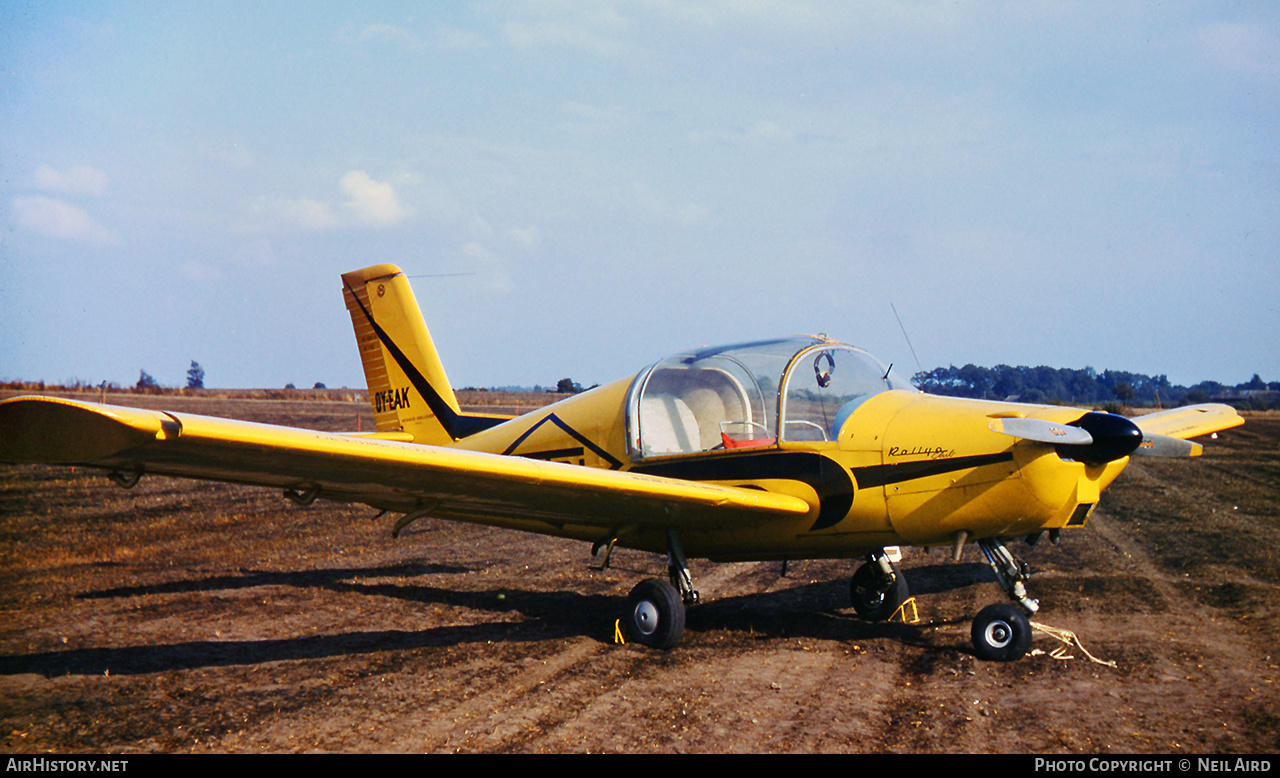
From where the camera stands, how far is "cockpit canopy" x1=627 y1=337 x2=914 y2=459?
22.6 ft

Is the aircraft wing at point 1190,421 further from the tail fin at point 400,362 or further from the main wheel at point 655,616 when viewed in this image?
the tail fin at point 400,362

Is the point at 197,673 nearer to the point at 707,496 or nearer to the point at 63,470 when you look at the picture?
the point at 707,496

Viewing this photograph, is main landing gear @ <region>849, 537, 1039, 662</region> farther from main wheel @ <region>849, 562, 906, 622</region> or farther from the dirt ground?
main wheel @ <region>849, 562, 906, 622</region>

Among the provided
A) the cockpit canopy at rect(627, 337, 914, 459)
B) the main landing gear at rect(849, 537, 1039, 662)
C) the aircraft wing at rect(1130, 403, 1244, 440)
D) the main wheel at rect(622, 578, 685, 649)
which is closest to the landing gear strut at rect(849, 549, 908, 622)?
the main landing gear at rect(849, 537, 1039, 662)

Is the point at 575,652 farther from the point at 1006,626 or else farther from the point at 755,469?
the point at 1006,626

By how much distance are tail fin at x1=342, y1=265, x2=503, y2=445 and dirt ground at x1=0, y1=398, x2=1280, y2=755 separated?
71.3 inches

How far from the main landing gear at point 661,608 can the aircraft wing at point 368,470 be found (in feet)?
1.48

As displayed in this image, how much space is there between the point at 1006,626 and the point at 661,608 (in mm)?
2639

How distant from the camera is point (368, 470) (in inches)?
197

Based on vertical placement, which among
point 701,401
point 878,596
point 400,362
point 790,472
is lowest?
point 878,596

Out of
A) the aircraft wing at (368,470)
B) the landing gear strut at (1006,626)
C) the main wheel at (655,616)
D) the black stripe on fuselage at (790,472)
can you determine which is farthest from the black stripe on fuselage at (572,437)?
the landing gear strut at (1006,626)

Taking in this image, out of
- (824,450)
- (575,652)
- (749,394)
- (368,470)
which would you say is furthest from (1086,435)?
(368,470)

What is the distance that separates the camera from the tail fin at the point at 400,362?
984 cm
